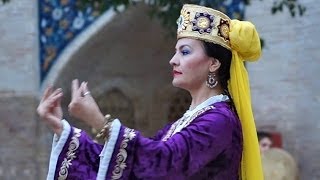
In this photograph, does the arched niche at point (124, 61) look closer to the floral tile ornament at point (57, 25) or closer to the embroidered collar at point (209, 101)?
the floral tile ornament at point (57, 25)

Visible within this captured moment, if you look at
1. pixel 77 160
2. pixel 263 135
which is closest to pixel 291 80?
pixel 263 135

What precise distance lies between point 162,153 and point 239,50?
22.1 inches

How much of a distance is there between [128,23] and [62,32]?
0.67 m

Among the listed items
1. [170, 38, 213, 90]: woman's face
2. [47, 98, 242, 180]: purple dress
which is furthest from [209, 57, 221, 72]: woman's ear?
[47, 98, 242, 180]: purple dress

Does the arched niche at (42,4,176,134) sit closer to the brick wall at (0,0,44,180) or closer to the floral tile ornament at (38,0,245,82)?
the floral tile ornament at (38,0,245,82)

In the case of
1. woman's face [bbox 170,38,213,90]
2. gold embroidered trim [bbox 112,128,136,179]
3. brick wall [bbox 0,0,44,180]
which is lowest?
brick wall [bbox 0,0,44,180]

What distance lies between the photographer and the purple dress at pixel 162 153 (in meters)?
3.10

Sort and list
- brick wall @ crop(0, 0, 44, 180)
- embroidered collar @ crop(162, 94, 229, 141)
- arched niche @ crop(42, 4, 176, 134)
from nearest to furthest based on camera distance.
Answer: embroidered collar @ crop(162, 94, 229, 141) < brick wall @ crop(0, 0, 44, 180) < arched niche @ crop(42, 4, 176, 134)

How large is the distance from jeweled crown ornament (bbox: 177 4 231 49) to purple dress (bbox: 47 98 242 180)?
0.24m

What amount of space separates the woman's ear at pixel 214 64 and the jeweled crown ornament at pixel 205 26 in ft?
0.21

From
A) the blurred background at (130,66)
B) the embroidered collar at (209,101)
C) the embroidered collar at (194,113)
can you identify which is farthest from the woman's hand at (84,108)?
the blurred background at (130,66)

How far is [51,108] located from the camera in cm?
321

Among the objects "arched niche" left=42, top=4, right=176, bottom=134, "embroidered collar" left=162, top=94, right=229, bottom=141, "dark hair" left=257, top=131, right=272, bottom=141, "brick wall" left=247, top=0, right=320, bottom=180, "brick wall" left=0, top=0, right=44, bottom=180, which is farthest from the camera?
"arched niche" left=42, top=4, right=176, bottom=134

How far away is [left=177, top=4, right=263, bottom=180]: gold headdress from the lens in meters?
3.39
